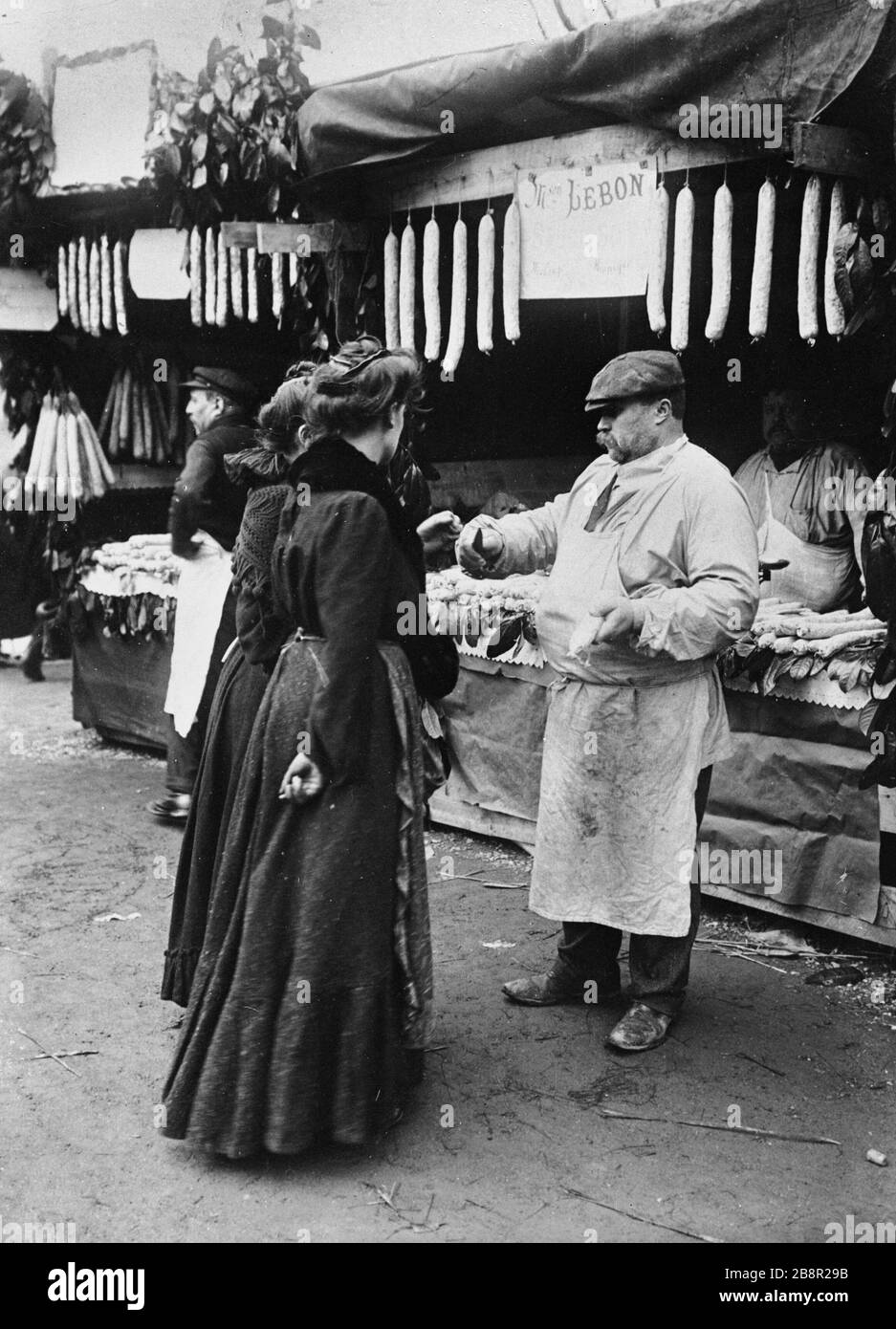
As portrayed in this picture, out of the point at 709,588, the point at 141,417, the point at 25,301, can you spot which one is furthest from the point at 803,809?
the point at 25,301

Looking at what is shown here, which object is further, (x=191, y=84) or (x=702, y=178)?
(x=191, y=84)

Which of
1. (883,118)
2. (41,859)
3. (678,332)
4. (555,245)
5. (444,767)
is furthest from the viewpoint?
(41,859)

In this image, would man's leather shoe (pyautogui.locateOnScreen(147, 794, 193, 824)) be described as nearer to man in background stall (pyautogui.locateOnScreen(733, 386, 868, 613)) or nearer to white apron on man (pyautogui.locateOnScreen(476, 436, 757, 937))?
white apron on man (pyautogui.locateOnScreen(476, 436, 757, 937))

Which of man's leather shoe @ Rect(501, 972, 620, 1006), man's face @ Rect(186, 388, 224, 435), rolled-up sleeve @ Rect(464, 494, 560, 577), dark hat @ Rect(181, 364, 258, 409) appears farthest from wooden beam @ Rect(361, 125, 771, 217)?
man's leather shoe @ Rect(501, 972, 620, 1006)

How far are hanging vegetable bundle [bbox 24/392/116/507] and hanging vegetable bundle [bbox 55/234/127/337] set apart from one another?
1.77 ft

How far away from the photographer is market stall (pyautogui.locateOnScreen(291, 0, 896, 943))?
12.9 ft

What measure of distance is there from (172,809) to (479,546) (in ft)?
9.22

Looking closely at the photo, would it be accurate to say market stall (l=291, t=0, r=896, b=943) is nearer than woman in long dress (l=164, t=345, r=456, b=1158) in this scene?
No

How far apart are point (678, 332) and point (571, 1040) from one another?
249cm

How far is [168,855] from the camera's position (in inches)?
213

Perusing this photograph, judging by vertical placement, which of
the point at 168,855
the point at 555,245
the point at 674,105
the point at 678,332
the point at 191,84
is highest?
the point at 191,84

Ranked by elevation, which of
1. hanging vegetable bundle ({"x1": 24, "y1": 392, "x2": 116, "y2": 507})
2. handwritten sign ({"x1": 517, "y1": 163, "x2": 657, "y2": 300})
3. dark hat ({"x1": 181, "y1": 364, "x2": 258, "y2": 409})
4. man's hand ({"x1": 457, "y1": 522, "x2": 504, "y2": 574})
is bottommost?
man's hand ({"x1": 457, "y1": 522, "x2": 504, "y2": 574})

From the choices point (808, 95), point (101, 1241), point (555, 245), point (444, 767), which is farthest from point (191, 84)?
point (101, 1241)

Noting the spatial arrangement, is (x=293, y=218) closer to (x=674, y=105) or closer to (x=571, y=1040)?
(x=674, y=105)
